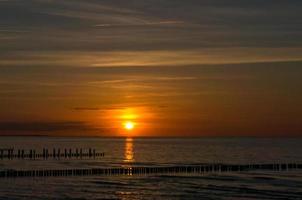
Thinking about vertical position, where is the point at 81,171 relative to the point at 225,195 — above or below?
above

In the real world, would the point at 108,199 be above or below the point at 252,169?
below

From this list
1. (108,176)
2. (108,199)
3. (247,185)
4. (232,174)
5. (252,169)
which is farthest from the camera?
(252,169)

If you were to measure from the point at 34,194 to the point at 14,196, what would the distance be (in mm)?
2121

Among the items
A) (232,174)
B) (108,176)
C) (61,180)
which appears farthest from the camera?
(232,174)

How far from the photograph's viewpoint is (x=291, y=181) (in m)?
63.5

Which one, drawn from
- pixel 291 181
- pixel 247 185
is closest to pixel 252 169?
pixel 291 181

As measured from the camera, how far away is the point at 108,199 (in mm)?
46438

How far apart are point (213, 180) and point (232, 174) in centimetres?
1005

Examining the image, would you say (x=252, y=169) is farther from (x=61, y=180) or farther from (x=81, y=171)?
(x=61, y=180)

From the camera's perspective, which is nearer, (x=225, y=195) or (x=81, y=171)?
(x=225, y=195)

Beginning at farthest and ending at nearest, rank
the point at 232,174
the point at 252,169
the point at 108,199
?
the point at 252,169
the point at 232,174
the point at 108,199

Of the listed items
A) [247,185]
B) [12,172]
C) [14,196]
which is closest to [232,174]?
[247,185]

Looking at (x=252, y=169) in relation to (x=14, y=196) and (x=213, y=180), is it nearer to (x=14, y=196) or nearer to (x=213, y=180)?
(x=213, y=180)

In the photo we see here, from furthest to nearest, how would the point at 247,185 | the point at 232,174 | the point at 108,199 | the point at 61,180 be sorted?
the point at 232,174, the point at 61,180, the point at 247,185, the point at 108,199
